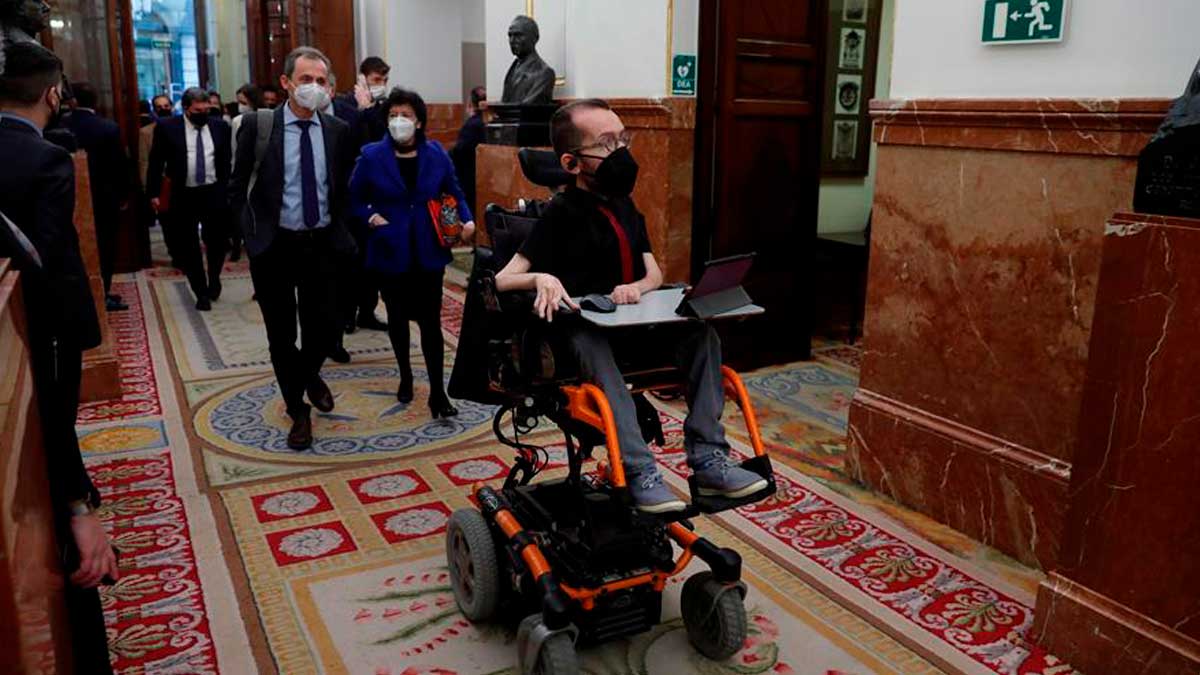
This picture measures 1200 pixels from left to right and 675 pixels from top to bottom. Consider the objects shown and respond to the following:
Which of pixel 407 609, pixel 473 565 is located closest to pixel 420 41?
pixel 407 609

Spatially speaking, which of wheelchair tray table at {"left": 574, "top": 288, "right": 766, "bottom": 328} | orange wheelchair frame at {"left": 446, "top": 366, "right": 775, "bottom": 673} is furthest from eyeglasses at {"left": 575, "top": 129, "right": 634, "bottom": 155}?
orange wheelchair frame at {"left": 446, "top": 366, "right": 775, "bottom": 673}

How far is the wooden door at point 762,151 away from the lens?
559 centimetres

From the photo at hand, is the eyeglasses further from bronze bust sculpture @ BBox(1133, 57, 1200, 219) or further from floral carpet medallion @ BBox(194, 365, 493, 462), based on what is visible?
floral carpet medallion @ BBox(194, 365, 493, 462)

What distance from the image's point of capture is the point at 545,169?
3031 millimetres

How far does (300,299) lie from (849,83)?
4.74 metres

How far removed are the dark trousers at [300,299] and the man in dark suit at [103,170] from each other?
9.90 feet

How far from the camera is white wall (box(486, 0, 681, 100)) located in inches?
224

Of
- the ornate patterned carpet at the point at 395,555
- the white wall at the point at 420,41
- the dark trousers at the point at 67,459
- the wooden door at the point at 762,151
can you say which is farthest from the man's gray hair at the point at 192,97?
the dark trousers at the point at 67,459

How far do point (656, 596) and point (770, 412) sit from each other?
99.4 inches

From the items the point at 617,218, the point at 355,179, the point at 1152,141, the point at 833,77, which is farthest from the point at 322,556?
the point at 833,77

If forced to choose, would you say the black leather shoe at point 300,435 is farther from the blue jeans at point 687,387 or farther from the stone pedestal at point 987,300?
the stone pedestal at point 987,300

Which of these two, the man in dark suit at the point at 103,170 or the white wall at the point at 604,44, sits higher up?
the white wall at the point at 604,44

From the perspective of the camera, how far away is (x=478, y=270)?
3049 mm

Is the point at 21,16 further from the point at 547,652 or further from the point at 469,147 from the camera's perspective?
the point at 469,147
